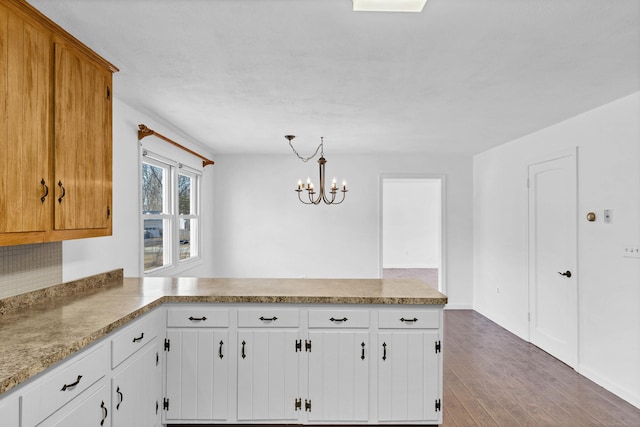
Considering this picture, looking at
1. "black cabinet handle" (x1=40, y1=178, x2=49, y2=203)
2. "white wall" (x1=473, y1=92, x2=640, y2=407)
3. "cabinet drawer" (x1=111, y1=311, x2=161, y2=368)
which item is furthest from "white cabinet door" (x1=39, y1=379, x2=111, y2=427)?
"white wall" (x1=473, y1=92, x2=640, y2=407)

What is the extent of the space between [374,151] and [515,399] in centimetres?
356

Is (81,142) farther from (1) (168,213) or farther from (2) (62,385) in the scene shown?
(1) (168,213)

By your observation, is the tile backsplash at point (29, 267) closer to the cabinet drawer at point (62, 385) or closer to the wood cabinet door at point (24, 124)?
the wood cabinet door at point (24, 124)

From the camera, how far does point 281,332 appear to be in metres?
2.38

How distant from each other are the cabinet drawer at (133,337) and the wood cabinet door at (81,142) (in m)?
0.63

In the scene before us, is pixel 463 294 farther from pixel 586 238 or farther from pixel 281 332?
pixel 281 332

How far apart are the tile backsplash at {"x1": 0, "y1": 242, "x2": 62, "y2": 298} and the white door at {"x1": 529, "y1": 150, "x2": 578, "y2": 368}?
4.29 metres

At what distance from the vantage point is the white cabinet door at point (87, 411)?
1.46 m

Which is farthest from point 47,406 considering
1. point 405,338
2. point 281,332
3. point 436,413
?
point 436,413

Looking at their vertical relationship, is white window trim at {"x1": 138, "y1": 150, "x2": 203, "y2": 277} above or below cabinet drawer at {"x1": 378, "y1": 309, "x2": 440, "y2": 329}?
above

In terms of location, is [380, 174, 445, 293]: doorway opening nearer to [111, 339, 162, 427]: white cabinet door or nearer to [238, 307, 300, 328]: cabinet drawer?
[238, 307, 300, 328]: cabinet drawer

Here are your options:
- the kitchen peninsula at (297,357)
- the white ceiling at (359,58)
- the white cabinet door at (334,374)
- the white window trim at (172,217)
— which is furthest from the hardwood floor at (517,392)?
the white window trim at (172,217)

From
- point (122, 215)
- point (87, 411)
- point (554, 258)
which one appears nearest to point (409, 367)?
point (87, 411)

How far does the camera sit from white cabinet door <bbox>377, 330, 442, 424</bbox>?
2.35 meters
